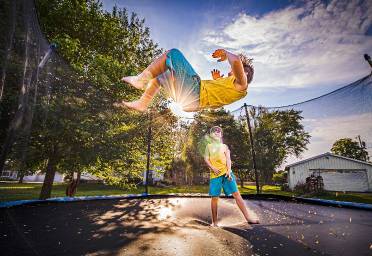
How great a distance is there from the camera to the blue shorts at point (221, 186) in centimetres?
285

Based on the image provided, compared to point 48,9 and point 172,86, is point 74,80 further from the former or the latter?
point 172,86

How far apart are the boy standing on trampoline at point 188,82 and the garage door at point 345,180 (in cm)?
1251

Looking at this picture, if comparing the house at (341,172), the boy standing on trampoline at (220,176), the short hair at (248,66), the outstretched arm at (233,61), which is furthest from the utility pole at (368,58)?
the house at (341,172)

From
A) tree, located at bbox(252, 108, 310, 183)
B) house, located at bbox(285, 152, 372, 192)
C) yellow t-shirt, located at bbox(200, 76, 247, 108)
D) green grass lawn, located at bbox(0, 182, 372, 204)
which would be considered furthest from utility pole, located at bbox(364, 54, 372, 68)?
house, located at bbox(285, 152, 372, 192)

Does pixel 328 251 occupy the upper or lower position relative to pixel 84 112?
lower

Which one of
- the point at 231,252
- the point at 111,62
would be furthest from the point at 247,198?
the point at 111,62

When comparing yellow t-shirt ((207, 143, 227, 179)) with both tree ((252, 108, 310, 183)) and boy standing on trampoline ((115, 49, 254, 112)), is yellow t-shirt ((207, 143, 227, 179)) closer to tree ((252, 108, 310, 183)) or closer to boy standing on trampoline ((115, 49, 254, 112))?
boy standing on trampoline ((115, 49, 254, 112))

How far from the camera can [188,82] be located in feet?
8.11

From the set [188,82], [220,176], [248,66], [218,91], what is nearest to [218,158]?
[220,176]

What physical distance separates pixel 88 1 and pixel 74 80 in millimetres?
4679

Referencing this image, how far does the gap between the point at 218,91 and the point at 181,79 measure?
47 cm

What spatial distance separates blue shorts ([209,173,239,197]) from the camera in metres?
2.85

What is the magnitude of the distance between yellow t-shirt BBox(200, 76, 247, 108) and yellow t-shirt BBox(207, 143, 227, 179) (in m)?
0.63

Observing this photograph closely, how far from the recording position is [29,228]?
2301 mm
